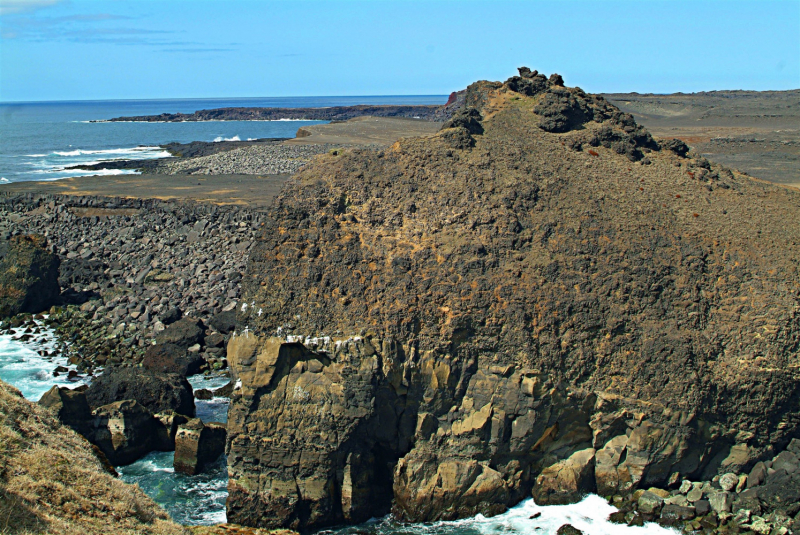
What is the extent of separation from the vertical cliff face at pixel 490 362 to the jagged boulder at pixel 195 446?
254cm

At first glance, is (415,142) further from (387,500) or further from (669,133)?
(669,133)

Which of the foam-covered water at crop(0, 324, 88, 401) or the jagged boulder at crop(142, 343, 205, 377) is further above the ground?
the jagged boulder at crop(142, 343, 205, 377)

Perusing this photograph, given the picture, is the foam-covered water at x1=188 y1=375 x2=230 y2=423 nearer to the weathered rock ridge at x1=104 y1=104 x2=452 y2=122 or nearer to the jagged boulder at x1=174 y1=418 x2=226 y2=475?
the jagged boulder at x1=174 y1=418 x2=226 y2=475

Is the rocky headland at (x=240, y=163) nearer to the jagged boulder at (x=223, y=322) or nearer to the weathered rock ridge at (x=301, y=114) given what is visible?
the jagged boulder at (x=223, y=322)

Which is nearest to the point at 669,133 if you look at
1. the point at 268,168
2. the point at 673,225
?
the point at 268,168

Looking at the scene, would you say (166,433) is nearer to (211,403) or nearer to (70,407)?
(70,407)

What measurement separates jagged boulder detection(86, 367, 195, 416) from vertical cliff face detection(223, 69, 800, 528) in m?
4.90

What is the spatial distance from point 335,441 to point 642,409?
636cm

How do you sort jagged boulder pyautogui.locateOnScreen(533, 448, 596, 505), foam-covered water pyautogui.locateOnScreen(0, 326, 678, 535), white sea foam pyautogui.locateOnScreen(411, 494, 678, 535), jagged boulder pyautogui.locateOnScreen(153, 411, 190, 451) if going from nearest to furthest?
white sea foam pyautogui.locateOnScreen(411, 494, 678, 535), foam-covered water pyautogui.locateOnScreen(0, 326, 678, 535), jagged boulder pyautogui.locateOnScreen(533, 448, 596, 505), jagged boulder pyautogui.locateOnScreen(153, 411, 190, 451)

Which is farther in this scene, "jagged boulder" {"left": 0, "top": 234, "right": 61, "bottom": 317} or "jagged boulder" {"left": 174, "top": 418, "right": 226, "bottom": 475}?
"jagged boulder" {"left": 0, "top": 234, "right": 61, "bottom": 317}

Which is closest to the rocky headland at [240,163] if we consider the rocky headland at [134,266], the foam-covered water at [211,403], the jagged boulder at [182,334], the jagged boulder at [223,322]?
the rocky headland at [134,266]

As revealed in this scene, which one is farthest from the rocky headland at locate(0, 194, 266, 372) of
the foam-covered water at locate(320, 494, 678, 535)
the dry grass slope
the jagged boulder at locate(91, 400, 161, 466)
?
the dry grass slope

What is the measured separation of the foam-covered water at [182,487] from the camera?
15.1 m

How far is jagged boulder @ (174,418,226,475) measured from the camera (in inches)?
669
